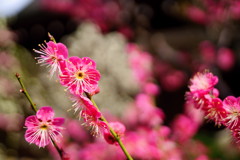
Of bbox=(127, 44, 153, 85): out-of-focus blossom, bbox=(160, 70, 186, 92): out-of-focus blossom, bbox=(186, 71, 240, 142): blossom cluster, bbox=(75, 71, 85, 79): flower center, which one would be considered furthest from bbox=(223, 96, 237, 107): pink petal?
bbox=(160, 70, 186, 92): out-of-focus blossom

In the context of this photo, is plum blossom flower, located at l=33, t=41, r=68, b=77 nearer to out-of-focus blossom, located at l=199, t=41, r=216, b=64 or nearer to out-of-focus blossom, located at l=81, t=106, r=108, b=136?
out-of-focus blossom, located at l=81, t=106, r=108, b=136

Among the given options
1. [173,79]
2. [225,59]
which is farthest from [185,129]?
[173,79]

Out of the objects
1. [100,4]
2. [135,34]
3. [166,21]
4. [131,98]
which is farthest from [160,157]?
[166,21]

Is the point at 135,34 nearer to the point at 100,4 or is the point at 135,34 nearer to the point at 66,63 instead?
the point at 100,4

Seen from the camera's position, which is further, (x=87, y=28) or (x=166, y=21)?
(x=166, y=21)

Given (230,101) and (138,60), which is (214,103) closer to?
(230,101)

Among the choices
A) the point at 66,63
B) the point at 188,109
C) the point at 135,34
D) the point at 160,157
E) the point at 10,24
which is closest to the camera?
the point at 66,63

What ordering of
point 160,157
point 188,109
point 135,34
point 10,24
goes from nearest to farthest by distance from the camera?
point 160,157, point 188,109, point 135,34, point 10,24
